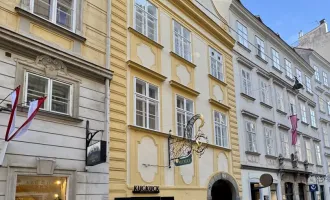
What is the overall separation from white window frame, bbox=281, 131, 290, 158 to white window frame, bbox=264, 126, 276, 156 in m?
1.37

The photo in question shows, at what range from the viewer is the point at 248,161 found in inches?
677

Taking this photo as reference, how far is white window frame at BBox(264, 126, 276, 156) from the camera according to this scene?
19484mm

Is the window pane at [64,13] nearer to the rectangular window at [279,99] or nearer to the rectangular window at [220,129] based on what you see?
the rectangular window at [220,129]

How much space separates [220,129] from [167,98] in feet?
13.1

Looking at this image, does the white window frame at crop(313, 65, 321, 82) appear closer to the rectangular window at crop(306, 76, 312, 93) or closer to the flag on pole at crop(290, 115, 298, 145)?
the rectangular window at crop(306, 76, 312, 93)

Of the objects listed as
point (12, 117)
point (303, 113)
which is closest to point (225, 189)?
point (12, 117)

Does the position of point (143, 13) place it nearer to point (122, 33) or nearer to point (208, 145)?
point (122, 33)

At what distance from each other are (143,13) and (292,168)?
13754mm

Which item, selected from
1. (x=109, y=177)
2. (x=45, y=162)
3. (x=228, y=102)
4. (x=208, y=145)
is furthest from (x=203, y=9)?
(x=45, y=162)

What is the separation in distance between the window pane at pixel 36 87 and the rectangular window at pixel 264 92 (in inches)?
553

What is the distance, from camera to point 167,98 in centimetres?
1261

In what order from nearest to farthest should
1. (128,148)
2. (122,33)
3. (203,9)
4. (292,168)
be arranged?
(128,148)
(122,33)
(203,9)
(292,168)

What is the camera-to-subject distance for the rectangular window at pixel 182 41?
1400cm

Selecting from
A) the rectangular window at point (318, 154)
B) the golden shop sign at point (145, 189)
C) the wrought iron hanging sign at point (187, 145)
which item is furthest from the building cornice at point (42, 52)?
the rectangular window at point (318, 154)
